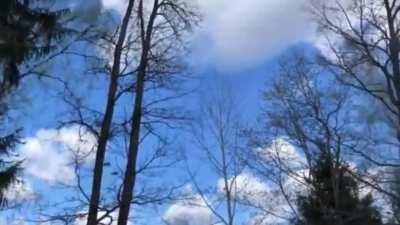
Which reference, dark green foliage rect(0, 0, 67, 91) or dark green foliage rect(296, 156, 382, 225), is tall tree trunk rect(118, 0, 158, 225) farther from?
dark green foliage rect(296, 156, 382, 225)

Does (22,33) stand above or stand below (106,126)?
above

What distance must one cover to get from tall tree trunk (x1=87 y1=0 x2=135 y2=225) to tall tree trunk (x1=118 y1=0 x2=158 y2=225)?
0.60 m

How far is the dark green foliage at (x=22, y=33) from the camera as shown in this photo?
566 inches

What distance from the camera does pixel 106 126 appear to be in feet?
54.4

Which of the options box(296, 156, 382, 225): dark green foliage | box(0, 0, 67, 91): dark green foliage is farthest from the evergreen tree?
box(296, 156, 382, 225): dark green foliage

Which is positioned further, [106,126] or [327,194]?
[327,194]

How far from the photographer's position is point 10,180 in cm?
1432

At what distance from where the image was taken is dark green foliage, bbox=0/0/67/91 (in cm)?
1437

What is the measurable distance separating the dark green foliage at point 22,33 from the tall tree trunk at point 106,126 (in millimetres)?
1721

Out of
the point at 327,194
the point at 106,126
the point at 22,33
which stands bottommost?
the point at 106,126

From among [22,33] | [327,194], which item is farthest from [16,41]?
[327,194]

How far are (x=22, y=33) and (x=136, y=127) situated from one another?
3948 mm

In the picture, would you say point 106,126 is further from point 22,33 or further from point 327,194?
point 327,194

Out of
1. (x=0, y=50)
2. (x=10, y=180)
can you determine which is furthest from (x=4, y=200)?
(x=0, y=50)
